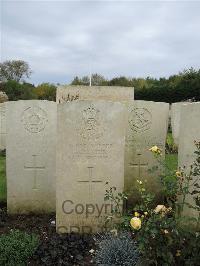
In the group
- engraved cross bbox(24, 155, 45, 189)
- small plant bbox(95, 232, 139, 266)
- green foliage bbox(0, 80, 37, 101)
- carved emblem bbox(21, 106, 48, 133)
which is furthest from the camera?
green foliage bbox(0, 80, 37, 101)

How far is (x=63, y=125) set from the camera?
5.41 meters

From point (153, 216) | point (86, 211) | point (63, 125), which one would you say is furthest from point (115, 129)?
point (153, 216)

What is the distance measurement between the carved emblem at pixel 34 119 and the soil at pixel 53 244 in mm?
1330

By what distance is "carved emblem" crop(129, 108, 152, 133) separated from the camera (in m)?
6.88

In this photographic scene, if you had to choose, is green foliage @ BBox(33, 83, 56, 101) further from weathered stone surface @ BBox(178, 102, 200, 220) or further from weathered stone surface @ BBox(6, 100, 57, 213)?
weathered stone surface @ BBox(178, 102, 200, 220)

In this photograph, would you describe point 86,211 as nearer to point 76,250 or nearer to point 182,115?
point 76,250

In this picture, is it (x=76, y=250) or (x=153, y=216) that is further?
(x=76, y=250)

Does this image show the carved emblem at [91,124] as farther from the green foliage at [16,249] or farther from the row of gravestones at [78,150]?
the green foliage at [16,249]

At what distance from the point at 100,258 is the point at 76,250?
2.41 ft

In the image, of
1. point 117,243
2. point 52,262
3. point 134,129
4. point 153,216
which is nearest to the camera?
point 153,216

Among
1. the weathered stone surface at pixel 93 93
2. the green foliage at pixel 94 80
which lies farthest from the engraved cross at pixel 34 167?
the green foliage at pixel 94 80

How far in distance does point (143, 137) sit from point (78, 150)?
1.74 m

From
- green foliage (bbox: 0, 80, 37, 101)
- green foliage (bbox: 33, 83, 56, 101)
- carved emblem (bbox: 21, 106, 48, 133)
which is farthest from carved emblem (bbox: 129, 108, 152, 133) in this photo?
green foliage (bbox: 33, 83, 56, 101)

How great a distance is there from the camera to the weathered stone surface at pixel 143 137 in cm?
689
